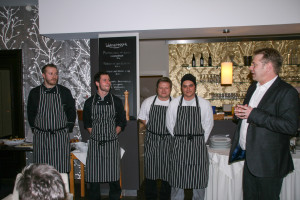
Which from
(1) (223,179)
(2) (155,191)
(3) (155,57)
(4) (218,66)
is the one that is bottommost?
(2) (155,191)

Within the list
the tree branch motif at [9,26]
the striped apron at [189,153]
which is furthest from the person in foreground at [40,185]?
the tree branch motif at [9,26]

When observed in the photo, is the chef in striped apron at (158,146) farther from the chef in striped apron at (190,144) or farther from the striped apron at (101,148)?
the striped apron at (101,148)

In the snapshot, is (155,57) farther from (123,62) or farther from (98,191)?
(98,191)

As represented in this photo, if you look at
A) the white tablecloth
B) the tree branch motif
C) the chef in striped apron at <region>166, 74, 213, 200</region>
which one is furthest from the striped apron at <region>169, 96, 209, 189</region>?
the tree branch motif

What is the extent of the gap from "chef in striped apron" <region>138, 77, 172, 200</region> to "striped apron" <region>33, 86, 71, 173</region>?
107cm

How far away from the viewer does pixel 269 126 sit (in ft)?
6.31

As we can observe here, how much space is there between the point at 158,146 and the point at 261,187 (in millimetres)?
1495

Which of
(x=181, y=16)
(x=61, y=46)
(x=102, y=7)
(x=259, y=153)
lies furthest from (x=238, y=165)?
(x=61, y=46)

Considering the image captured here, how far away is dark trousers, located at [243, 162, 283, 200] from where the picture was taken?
2.04 meters

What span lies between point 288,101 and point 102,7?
3.08 meters

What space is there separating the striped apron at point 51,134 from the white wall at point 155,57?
3.95 meters

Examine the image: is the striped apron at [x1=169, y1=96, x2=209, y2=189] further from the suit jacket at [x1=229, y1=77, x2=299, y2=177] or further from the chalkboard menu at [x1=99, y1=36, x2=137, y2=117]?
the chalkboard menu at [x1=99, y1=36, x2=137, y2=117]

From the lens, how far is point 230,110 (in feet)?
17.1

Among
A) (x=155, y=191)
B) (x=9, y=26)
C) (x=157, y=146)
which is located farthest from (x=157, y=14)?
(x=9, y=26)
